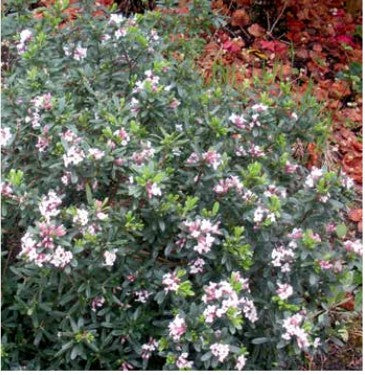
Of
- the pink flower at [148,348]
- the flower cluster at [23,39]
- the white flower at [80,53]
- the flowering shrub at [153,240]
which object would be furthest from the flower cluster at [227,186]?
the flower cluster at [23,39]

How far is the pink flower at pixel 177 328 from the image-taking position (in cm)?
204

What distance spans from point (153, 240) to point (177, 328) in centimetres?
32

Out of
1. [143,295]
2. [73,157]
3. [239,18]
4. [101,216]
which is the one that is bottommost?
[239,18]

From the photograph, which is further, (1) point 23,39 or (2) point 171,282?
(1) point 23,39

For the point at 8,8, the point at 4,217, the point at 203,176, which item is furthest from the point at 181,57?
the point at 4,217

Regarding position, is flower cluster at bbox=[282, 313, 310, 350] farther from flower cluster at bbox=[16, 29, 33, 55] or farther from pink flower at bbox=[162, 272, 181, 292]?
flower cluster at bbox=[16, 29, 33, 55]

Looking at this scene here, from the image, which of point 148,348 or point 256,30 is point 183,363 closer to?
point 148,348

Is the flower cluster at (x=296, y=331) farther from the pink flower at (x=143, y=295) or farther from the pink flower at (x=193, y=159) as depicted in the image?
the pink flower at (x=193, y=159)

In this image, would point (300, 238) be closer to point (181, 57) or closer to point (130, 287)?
point (130, 287)

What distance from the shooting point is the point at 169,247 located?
217cm

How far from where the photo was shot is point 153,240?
2.21 m

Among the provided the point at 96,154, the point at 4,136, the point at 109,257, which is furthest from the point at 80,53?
the point at 109,257

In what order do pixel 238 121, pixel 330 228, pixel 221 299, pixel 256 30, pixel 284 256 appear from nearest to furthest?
pixel 221 299
pixel 284 256
pixel 330 228
pixel 238 121
pixel 256 30

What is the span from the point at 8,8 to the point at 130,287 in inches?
58.6
